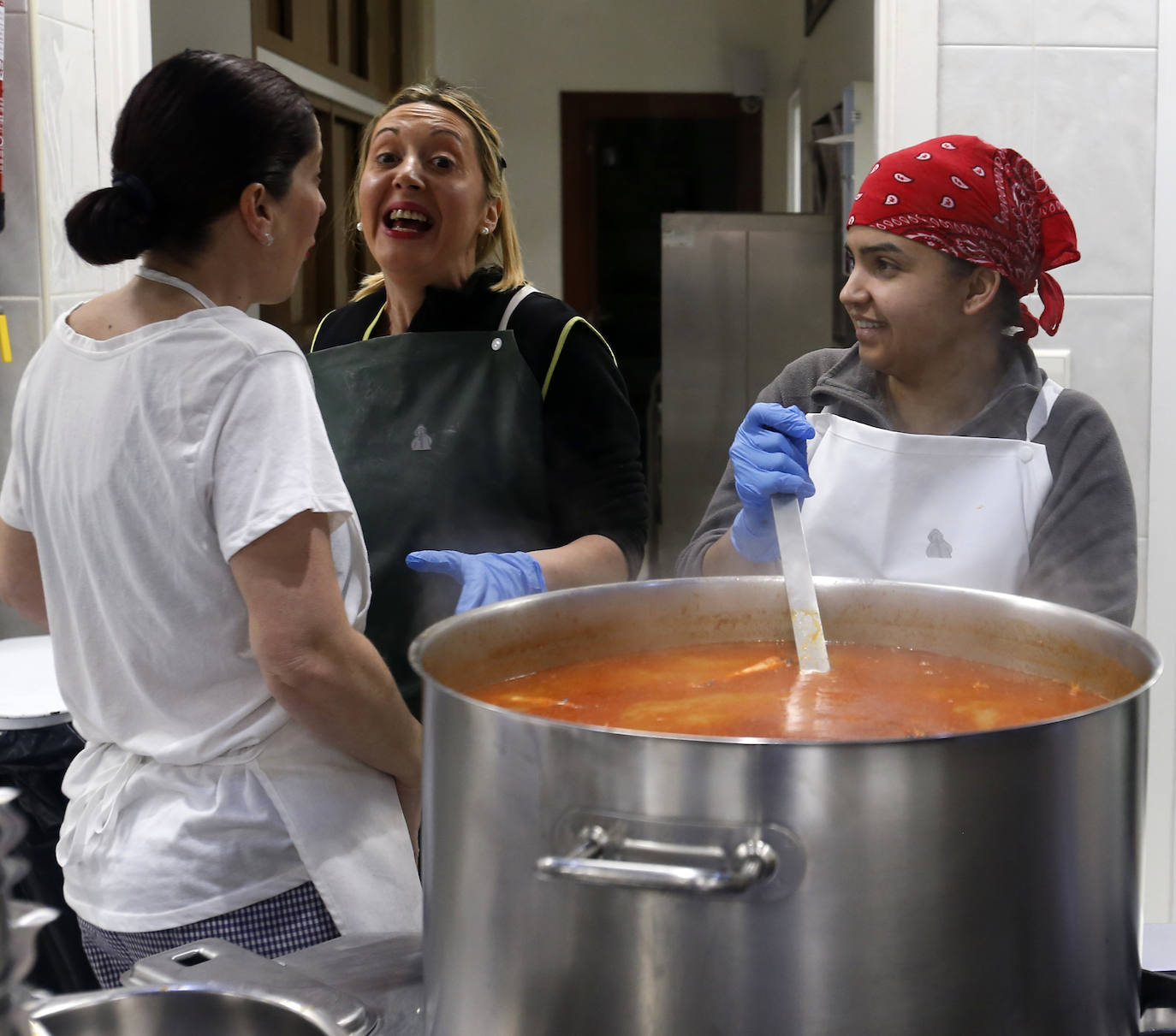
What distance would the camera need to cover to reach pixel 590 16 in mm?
6074

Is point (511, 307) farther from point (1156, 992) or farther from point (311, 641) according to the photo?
point (1156, 992)

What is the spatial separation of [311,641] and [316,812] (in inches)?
7.3

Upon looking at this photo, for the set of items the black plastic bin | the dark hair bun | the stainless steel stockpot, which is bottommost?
the black plastic bin

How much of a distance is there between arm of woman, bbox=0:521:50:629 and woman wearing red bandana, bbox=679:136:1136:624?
0.77 m

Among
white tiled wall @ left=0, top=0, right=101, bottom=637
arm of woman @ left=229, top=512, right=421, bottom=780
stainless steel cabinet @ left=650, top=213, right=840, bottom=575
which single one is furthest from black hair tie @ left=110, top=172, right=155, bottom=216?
stainless steel cabinet @ left=650, top=213, right=840, bottom=575

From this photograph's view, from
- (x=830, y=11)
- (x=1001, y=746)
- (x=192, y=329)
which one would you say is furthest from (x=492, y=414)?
(x=830, y=11)

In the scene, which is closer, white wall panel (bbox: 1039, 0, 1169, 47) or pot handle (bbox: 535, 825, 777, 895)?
pot handle (bbox: 535, 825, 777, 895)

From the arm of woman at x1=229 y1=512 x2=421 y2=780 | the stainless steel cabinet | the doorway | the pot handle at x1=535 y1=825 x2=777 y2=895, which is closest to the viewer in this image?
the pot handle at x1=535 y1=825 x2=777 y2=895

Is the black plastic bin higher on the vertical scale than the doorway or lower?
lower

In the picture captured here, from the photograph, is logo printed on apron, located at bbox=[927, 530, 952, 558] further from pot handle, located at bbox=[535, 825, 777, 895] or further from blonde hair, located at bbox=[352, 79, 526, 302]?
pot handle, located at bbox=[535, 825, 777, 895]

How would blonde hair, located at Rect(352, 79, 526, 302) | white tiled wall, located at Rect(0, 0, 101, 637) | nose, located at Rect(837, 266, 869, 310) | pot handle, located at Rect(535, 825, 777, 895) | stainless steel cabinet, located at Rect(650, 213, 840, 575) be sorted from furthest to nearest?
stainless steel cabinet, located at Rect(650, 213, 840, 575)
white tiled wall, located at Rect(0, 0, 101, 637)
blonde hair, located at Rect(352, 79, 526, 302)
nose, located at Rect(837, 266, 869, 310)
pot handle, located at Rect(535, 825, 777, 895)

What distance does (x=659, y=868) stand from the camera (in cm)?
56

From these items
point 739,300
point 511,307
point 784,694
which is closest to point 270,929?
point 784,694

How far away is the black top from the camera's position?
166 centimetres
